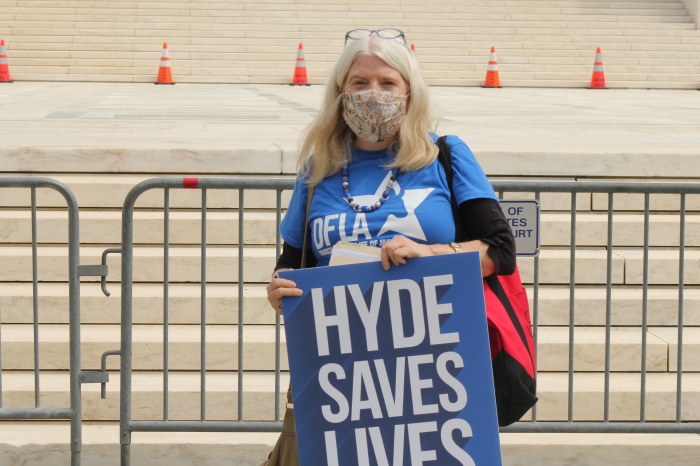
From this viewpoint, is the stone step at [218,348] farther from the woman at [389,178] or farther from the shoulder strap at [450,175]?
the shoulder strap at [450,175]

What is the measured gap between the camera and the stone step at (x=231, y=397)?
193 inches


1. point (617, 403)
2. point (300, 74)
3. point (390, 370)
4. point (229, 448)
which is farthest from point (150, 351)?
point (300, 74)

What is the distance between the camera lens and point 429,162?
2793 mm

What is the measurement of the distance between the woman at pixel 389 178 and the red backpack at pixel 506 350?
65mm

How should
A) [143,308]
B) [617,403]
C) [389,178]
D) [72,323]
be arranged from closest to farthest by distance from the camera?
[389,178], [72,323], [617,403], [143,308]

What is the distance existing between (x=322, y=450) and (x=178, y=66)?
58.7 feet

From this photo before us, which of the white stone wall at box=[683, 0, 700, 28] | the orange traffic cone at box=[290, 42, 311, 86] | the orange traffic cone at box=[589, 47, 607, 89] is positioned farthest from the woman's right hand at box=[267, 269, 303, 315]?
the white stone wall at box=[683, 0, 700, 28]

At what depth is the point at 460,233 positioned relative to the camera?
2852 mm

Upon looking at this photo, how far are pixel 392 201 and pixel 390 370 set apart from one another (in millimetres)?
502

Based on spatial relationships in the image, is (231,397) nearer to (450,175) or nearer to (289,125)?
(450,175)

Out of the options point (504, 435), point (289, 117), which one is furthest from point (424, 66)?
point (504, 435)

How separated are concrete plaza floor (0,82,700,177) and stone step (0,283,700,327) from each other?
2.95 ft

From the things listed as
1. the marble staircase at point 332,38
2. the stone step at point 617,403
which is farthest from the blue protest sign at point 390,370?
the marble staircase at point 332,38

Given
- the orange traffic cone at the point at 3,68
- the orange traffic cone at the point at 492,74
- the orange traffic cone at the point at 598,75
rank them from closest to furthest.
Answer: the orange traffic cone at the point at 3,68, the orange traffic cone at the point at 492,74, the orange traffic cone at the point at 598,75
